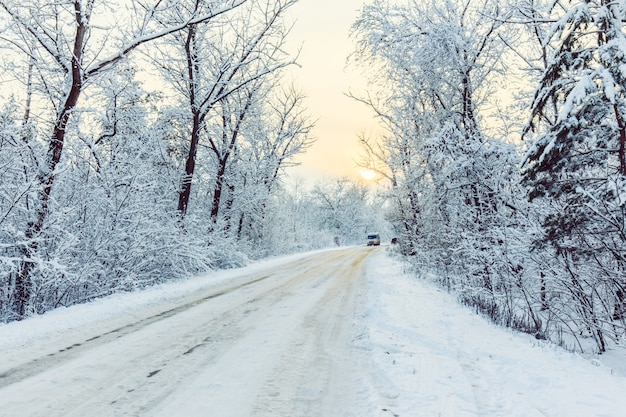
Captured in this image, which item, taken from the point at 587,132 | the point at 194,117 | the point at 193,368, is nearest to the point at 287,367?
the point at 193,368

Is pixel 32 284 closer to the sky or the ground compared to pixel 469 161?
closer to the ground

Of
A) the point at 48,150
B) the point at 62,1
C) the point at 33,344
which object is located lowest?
the point at 33,344

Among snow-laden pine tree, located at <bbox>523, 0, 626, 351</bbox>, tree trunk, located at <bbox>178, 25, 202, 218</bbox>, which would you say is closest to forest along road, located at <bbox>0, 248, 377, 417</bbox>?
snow-laden pine tree, located at <bbox>523, 0, 626, 351</bbox>

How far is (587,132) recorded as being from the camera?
5.09 meters

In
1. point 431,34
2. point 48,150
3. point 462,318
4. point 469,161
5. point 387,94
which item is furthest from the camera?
point 387,94

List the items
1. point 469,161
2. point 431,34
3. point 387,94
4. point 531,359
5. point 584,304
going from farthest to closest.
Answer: point 387,94, point 431,34, point 469,161, point 584,304, point 531,359

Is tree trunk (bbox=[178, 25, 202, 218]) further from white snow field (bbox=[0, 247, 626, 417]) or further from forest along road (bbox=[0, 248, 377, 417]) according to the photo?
forest along road (bbox=[0, 248, 377, 417])

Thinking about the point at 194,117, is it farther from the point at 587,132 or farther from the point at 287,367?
the point at 587,132

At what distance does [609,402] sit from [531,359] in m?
1.22

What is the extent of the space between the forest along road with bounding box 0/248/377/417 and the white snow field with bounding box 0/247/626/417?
0.01 meters

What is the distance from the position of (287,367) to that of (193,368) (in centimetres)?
97

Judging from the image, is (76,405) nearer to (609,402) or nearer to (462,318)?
(609,402)

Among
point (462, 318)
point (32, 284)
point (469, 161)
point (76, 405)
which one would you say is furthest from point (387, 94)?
point (76, 405)

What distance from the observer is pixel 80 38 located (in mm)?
8141
